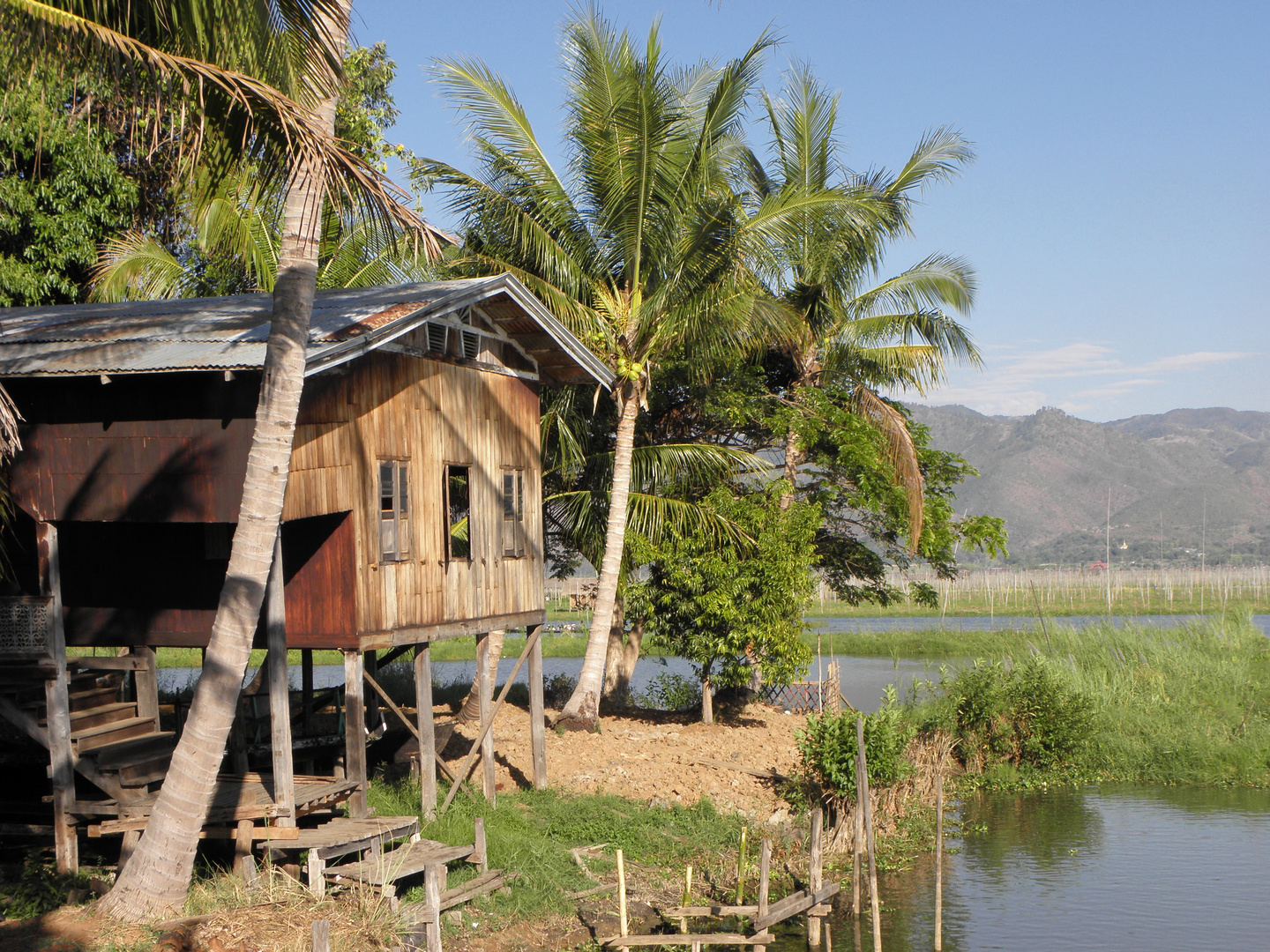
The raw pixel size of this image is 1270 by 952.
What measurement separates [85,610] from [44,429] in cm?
319

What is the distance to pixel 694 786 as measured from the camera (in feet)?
66.5

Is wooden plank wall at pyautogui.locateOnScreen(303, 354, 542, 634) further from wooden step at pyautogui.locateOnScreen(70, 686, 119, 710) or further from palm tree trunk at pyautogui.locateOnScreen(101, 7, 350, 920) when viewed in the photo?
wooden step at pyautogui.locateOnScreen(70, 686, 119, 710)

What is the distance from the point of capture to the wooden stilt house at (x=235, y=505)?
12.9 meters

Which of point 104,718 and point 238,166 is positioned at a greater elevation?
point 238,166

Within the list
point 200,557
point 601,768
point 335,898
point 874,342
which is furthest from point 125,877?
point 874,342

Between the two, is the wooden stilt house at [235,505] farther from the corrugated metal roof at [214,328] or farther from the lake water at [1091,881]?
the lake water at [1091,881]

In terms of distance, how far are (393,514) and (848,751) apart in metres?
8.61

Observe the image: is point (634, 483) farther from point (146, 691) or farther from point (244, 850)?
point (244, 850)

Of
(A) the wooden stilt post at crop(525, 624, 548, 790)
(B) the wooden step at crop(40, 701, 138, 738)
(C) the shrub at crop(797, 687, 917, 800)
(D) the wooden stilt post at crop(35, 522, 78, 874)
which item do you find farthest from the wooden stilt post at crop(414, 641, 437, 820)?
(C) the shrub at crop(797, 687, 917, 800)

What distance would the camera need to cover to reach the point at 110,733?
563 inches

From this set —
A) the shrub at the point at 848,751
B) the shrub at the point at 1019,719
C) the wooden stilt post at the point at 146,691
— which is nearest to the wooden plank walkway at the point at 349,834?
the wooden stilt post at the point at 146,691

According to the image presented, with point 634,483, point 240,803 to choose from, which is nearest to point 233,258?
point 634,483

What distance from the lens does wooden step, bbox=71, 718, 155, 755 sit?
45.0 feet

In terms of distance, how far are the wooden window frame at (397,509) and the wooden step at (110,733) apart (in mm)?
3710
